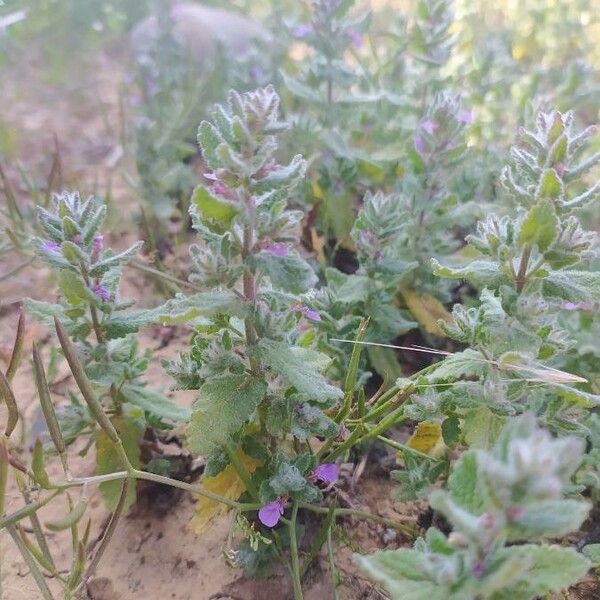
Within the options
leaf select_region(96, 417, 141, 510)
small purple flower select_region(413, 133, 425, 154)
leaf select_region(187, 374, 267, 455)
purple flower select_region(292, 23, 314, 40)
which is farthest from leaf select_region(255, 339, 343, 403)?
purple flower select_region(292, 23, 314, 40)

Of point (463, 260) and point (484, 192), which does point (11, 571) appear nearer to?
point (463, 260)

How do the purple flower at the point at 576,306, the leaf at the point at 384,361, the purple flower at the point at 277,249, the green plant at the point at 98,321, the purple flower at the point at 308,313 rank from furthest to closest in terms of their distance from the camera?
the leaf at the point at 384,361 < the purple flower at the point at 576,306 < the purple flower at the point at 308,313 < the green plant at the point at 98,321 < the purple flower at the point at 277,249

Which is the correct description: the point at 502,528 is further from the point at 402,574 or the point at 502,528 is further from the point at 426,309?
the point at 426,309

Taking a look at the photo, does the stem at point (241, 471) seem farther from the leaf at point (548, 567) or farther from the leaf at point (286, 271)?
the leaf at point (548, 567)

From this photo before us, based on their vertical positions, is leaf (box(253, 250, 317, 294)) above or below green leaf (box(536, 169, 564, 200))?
below

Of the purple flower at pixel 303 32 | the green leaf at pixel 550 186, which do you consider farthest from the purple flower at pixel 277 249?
the purple flower at pixel 303 32

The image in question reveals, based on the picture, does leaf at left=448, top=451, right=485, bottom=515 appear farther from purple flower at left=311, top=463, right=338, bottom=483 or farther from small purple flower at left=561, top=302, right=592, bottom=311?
small purple flower at left=561, top=302, right=592, bottom=311
